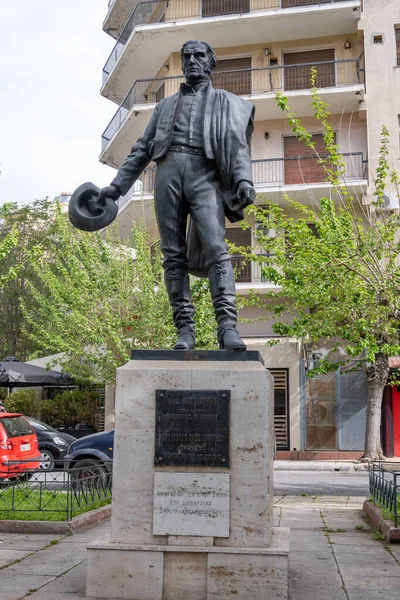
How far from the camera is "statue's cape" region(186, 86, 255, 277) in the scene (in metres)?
→ 5.72

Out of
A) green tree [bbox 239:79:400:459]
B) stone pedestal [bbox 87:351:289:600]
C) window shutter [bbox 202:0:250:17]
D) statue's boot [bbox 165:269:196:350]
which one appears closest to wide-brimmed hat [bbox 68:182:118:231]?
statue's boot [bbox 165:269:196:350]

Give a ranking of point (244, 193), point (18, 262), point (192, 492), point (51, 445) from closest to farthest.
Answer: point (192, 492) → point (244, 193) → point (51, 445) → point (18, 262)

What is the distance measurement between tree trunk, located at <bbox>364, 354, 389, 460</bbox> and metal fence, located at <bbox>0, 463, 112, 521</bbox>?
12194 mm

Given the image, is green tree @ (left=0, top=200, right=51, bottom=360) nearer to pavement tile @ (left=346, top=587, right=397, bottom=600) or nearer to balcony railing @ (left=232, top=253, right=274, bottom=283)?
balcony railing @ (left=232, top=253, right=274, bottom=283)

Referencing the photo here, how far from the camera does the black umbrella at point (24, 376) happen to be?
22.1 meters

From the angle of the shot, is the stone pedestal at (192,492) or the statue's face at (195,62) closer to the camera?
the stone pedestal at (192,492)

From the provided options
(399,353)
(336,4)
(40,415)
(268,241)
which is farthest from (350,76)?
(40,415)

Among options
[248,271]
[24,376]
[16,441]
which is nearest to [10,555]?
[16,441]

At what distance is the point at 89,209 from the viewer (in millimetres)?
5934

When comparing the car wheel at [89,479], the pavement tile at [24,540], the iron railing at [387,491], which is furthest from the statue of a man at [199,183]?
the car wheel at [89,479]

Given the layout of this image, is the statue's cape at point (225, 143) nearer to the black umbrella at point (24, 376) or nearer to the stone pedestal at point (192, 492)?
the stone pedestal at point (192, 492)

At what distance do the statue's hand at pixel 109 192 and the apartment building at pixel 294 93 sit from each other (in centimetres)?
1821

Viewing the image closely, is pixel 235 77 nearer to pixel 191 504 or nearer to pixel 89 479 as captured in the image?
pixel 89 479

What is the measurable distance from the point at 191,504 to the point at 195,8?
25.5m
